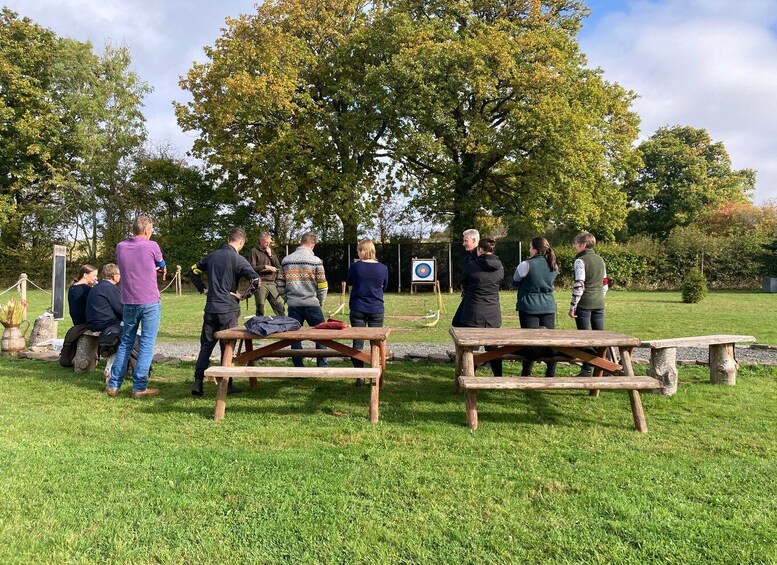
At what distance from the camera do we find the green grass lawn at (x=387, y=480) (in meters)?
2.33

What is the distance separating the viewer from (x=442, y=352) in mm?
7430

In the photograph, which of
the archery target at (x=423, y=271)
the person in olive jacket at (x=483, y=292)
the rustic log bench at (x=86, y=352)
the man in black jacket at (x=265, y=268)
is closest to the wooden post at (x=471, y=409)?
the person in olive jacket at (x=483, y=292)

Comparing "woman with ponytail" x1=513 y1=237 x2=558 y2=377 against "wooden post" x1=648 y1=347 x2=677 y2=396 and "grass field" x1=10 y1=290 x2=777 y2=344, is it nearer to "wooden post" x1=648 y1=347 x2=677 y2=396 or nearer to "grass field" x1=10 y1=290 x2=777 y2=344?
"wooden post" x1=648 y1=347 x2=677 y2=396

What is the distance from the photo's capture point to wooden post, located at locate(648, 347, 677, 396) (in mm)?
5121

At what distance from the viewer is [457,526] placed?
2.49m

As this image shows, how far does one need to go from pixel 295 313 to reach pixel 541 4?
23.4 metres

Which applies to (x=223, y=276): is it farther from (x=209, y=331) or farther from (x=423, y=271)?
(x=423, y=271)

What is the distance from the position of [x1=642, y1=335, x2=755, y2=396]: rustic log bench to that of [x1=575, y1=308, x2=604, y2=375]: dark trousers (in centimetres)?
66

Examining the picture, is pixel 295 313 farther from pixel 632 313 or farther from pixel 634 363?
pixel 632 313

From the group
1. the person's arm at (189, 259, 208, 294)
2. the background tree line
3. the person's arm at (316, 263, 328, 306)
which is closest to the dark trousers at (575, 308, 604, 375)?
the person's arm at (316, 263, 328, 306)

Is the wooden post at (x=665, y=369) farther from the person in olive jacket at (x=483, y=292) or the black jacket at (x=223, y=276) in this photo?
the black jacket at (x=223, y=276)

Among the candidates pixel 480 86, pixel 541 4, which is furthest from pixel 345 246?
pixel 541 4

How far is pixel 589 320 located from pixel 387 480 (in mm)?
3752

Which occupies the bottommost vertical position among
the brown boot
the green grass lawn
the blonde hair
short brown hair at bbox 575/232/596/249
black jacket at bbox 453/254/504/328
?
the green grass lawn
